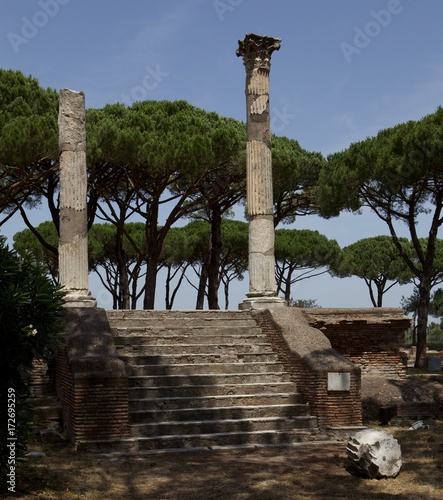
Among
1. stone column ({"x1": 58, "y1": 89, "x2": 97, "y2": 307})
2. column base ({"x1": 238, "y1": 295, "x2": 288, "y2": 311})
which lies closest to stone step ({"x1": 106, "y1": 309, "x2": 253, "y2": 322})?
column base ({"x1": 238, "y1": 295, "x2": 288, "y2": 311})

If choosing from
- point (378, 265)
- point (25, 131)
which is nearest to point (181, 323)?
point (25, 131)

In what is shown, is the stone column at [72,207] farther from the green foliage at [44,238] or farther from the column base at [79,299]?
the green foliage at [44,238]

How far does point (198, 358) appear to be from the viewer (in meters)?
11.2

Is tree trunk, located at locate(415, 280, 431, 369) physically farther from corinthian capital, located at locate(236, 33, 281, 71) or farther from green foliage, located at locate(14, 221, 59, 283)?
green foliage, located at locate(14, 221, 59, 283)

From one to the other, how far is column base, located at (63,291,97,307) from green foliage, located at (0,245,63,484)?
5534 millimetres

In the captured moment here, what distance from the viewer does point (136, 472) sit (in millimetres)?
8109

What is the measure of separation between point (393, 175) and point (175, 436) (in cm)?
1290

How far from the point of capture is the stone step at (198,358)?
10883 millimetres

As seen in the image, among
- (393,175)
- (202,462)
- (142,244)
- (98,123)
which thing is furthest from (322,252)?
(202,462)

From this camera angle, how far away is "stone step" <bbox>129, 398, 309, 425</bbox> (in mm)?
9750

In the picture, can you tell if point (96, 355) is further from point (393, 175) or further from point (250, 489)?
point (393, 175)

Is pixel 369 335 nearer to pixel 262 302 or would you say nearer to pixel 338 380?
pixel 262 302

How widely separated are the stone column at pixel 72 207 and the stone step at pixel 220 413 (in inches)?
134

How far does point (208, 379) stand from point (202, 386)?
0.23 m
